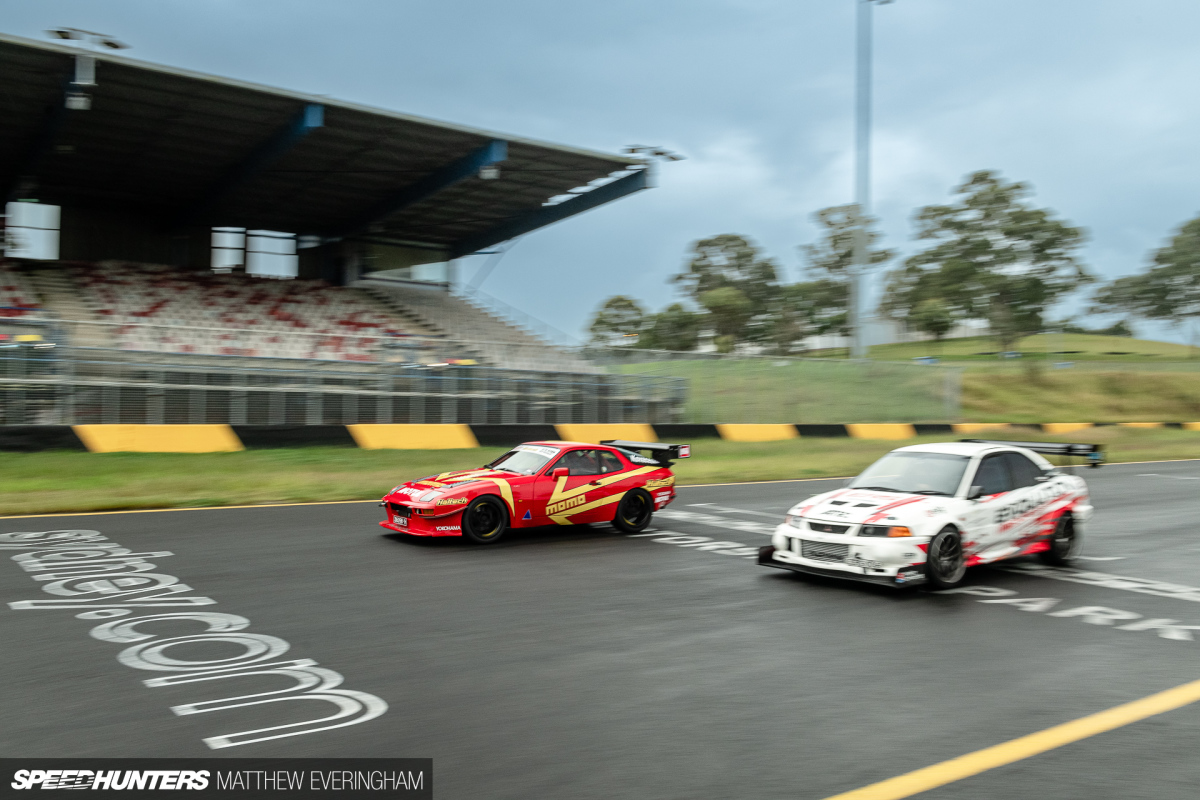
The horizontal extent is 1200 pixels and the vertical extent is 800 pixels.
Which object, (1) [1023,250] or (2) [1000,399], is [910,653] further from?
(1) [1023,250]

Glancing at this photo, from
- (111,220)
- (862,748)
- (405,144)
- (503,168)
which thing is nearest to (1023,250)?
(503,168)

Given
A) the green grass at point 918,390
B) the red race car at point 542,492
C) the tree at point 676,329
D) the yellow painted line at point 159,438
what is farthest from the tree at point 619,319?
the red race car at point 542,492

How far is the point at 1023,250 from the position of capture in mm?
54438

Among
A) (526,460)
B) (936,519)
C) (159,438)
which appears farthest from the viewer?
(159,438)

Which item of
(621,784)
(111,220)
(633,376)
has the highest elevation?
(111,220)

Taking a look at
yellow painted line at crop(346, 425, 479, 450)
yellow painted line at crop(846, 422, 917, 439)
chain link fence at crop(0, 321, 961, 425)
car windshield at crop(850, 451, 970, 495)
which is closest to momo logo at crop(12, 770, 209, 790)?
car windshield at crop(850, 451, 970, 495)

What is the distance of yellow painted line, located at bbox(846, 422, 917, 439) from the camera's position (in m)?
29.3

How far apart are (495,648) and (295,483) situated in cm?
1033

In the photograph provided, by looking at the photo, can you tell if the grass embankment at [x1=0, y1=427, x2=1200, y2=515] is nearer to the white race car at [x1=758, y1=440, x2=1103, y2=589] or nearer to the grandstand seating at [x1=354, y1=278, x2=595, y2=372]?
the grandstand seating at [x1=354, y1=278, x2=595, y2=372]

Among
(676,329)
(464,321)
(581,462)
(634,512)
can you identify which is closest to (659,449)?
(634,512)

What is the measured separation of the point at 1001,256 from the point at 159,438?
4992 centimetres

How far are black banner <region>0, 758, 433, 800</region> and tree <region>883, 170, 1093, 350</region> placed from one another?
5681 centimetres

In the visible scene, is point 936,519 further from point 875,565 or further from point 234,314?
point 234,314

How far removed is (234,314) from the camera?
3112cm
